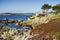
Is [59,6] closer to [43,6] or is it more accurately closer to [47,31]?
[43,6]

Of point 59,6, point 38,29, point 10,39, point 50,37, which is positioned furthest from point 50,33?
point 59,6

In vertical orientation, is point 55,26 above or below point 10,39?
above

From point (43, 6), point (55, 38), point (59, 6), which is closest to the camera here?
point (55, 38)

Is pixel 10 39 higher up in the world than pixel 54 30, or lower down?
lower down

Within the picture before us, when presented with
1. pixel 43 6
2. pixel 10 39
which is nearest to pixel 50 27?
pixel 10 39

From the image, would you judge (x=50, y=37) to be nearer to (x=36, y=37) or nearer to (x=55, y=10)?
(x=36, y=37)

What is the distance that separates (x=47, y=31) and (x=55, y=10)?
41.0 meters

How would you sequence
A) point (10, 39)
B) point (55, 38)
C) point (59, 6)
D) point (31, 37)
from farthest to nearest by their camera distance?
1. point (59, 6)
2. point (10, 39)
3. point (31, 37)
4. point (55, 38)

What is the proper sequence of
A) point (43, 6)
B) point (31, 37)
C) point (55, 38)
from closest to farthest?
point (55, 38), point (31, 37), point (43, 6)

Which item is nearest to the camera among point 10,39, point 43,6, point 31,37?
point 31,37

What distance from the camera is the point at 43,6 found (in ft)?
239

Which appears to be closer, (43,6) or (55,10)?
(55,10)

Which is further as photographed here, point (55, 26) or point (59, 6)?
point (59, 6)

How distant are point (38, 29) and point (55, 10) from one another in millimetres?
40374
